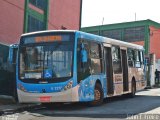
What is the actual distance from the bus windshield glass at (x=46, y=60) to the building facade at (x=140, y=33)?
4716cm

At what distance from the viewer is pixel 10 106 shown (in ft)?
55.8

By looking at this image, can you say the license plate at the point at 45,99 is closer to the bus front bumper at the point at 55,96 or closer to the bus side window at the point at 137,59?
the bus front bumper at the point at 55,96

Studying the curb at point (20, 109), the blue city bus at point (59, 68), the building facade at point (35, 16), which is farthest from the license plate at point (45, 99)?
the building facade at point (35, 16)

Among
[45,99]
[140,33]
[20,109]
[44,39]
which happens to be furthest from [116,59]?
[140,33]

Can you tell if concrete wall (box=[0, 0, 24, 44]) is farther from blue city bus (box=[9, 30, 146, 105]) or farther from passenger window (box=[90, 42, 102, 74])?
blue city bus (box=[9, 30, 146, 105])

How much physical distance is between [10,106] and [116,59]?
5743mm

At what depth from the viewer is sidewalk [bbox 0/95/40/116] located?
15.5m

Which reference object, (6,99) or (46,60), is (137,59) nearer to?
(6,99)

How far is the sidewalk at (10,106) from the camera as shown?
50.8 ft

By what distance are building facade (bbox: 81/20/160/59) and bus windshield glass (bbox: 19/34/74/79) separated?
4716 centimetres

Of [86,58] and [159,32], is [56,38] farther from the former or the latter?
[159,32]

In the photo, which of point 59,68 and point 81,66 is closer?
point 59,68

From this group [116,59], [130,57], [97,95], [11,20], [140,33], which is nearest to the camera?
[97,95]

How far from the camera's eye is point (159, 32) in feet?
218
